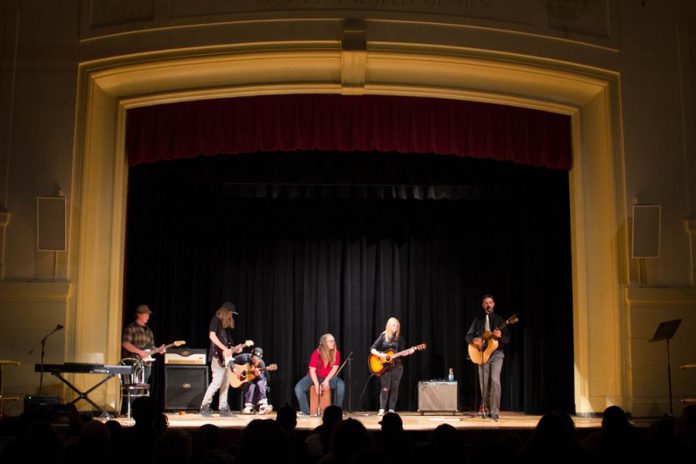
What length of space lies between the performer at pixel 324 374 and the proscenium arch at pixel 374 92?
284cm

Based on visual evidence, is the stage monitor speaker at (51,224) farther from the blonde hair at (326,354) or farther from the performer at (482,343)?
the performer at (482,343)

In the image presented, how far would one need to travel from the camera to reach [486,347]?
442 inches

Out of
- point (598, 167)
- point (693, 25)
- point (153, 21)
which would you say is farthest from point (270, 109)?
point (693, 25)

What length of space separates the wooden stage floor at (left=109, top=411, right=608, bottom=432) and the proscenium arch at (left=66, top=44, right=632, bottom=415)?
0.88 meters

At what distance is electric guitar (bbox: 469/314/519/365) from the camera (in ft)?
36.3

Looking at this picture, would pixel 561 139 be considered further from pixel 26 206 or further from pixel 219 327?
pixel 26 206

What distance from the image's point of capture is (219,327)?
37.8ft

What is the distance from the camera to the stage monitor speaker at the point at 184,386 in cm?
1162

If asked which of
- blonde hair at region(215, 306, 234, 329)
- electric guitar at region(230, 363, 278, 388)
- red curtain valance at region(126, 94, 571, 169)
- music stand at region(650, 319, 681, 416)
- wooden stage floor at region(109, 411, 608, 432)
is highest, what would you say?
red curtain valance at region(126, 94, 571, 169)

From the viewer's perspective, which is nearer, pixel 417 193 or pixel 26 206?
pixel 26 206

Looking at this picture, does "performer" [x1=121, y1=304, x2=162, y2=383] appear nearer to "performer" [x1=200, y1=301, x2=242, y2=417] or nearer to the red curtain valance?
"performer" [x1=200, y1=301, x2=242, y2=417]

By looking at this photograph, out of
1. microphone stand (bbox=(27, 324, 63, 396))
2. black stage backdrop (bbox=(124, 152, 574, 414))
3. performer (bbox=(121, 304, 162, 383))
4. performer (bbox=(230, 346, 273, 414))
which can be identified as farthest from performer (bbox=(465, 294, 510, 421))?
microphone stand (bbox=(27, 324, 63, 396))

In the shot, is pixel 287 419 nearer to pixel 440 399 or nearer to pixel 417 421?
pixel 417 421

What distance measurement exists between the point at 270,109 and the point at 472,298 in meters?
4.63
